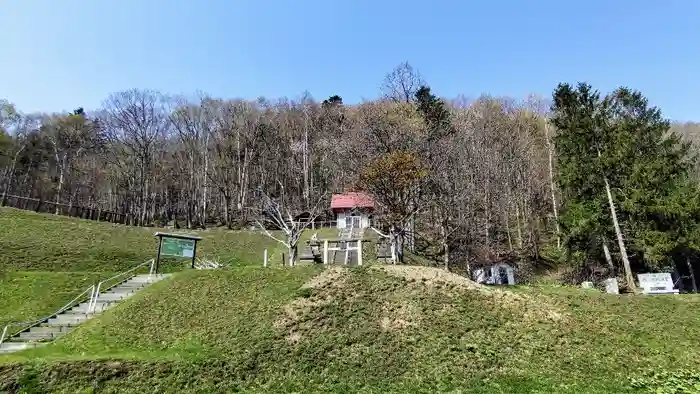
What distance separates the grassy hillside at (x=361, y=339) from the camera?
11.7 meters

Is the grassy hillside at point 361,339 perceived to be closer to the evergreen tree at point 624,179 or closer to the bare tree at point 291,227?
the bare tree at point 291,227

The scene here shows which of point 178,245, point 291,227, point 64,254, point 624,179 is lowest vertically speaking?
point 64,254

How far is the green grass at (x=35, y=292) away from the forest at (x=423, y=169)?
1050cm

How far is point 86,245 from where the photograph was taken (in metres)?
30.7

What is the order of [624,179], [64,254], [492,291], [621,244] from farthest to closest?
[64,254]
[624,179]
[621,244]
[492,291]

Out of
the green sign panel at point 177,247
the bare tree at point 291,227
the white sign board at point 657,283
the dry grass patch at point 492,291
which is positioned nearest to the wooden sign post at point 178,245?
the green sign panel at point 177,247

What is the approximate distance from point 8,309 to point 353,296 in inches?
554

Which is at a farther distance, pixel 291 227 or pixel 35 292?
pixel 291 227

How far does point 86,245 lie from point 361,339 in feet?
80.0

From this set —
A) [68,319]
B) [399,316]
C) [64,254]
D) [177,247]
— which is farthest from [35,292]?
[399,316]

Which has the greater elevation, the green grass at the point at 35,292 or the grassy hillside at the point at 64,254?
the grassy hillside at the point at 64,254

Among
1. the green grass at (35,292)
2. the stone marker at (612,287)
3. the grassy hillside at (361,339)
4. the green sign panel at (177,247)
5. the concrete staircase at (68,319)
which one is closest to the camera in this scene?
the grassy hillside at (361,339)

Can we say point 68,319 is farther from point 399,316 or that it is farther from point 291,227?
point 291,227

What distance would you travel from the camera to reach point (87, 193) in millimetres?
64438
